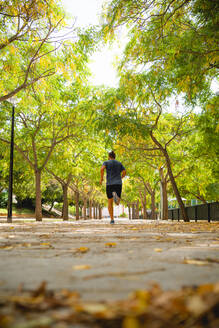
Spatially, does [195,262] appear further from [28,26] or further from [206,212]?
[206,212]

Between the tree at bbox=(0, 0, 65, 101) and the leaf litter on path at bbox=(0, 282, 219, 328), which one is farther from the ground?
the tree at bbox=(0, 0, 65, 101)

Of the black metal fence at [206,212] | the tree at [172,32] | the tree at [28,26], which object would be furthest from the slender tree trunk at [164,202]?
the tree at [28,26]

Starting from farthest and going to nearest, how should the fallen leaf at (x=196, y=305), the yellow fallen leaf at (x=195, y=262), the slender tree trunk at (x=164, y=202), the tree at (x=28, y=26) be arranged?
the slender tree trunk at (x=164, y=202) < the tree at (x=28, y=26) < the yellow fallen leaf at (x=195, y=262) < the fallen leaf at (x=196, y=305)

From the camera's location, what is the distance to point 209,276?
1856mm

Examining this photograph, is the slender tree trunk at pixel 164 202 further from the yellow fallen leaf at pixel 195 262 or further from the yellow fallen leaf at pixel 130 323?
the yellow fallen leaf at pixel 130 323

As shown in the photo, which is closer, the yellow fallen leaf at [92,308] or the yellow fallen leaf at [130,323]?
the yellow fallen leaf at [130,323]

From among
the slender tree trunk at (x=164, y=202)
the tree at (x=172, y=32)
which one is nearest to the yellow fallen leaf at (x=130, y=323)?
the tree at (x=172, y=32)

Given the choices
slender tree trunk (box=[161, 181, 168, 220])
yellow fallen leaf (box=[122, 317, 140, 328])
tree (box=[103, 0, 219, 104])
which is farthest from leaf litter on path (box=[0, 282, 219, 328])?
slender tree trunk (box=[161, 181, 168, 220])

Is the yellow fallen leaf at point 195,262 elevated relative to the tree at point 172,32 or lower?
lower

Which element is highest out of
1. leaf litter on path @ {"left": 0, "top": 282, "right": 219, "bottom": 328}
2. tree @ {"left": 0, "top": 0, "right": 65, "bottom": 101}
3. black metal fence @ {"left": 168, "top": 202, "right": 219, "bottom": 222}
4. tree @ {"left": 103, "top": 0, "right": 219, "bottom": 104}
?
tree @ {"left": 0, "top": 0, "right": 65, "bottom": 101}

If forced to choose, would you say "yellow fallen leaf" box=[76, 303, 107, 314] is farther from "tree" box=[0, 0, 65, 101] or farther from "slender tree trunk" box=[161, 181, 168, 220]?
"slender tree trunk" box=[161, 181, 168, 220]

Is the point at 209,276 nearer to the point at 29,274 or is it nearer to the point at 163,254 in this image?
the point at 163,254

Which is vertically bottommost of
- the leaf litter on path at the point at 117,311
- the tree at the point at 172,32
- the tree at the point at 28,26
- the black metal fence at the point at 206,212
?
the black metal fence at the point at 206,212

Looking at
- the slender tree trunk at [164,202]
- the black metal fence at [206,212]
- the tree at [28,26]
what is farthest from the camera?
the slender tree trunk at [164,202]
